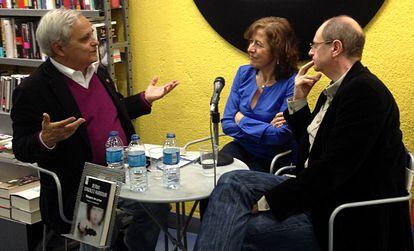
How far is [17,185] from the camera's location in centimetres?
331

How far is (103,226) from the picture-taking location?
1.97m

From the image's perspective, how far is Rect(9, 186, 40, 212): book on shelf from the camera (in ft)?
10.3

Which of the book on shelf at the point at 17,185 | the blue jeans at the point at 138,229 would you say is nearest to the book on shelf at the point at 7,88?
the book on shelf at the point at 17,185

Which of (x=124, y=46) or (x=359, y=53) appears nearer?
(x=359, y=53)

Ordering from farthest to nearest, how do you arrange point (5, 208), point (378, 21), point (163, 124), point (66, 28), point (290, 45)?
point (163, 124), point (5, 208), point (290, 45), point (378, 21), point (66, 28)

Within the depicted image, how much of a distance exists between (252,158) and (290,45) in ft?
2.19

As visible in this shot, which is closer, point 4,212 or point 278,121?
point 278,121

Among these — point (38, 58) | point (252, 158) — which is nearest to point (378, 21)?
point (252, 158)

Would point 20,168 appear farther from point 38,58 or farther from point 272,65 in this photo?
point 272,65

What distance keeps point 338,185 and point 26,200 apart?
1.98 metres

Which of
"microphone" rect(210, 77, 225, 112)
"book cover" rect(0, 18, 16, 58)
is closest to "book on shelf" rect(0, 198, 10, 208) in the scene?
"book cover" rect(0, 18, 16, 58)

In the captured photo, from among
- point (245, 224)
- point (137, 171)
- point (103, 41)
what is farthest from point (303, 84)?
point (103, 41)

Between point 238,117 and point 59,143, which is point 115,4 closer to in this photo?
point 238,117

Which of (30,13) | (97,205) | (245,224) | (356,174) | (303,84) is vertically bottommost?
(245,224)
